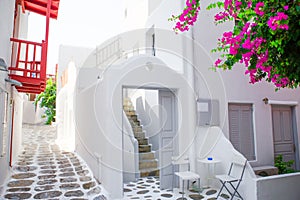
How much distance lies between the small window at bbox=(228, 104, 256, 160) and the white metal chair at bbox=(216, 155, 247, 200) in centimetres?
116

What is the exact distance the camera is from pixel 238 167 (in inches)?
193

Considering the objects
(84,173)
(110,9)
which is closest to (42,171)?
(84,173)

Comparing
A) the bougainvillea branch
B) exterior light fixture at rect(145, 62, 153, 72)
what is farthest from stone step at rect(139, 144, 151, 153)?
the bougainvillea branch

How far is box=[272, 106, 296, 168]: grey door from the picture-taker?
6709 millimetres

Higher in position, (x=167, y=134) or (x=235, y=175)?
(x=167, y=134)

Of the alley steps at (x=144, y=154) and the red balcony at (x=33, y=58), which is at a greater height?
the red balcony at (x=33, y=58)

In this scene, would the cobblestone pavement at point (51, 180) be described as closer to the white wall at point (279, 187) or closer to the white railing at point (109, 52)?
the white wall at point (279, 187)

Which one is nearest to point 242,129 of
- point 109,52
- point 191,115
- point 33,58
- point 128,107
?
point 191,115

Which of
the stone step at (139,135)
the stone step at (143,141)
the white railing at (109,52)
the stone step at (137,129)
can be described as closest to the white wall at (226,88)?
the stone step at (143,141)

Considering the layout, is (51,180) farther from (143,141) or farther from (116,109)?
(143,141)

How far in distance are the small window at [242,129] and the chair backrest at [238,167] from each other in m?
1.13

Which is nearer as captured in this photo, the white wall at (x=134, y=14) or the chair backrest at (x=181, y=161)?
the chair backrest at (x=181, y=161)

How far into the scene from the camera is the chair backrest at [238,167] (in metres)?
4.62

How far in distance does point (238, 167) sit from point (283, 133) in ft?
9.93
